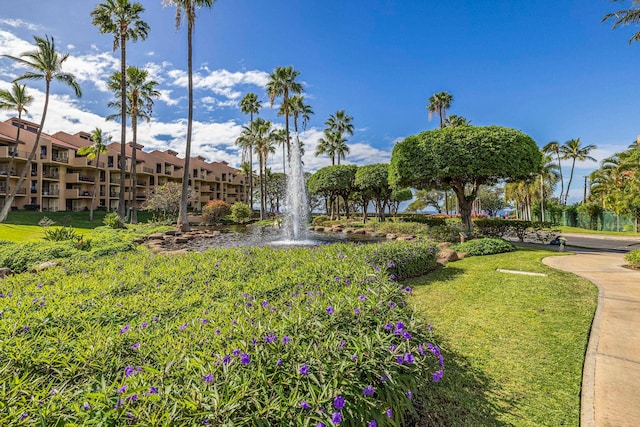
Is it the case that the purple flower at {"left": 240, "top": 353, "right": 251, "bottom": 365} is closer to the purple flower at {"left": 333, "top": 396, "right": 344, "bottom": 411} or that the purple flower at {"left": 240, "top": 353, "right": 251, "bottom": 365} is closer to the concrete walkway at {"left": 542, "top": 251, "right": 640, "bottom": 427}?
the purple flower at {"left": 333, "top": 396, "right": 344, "bottom": 411}

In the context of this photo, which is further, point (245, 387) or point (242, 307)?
point (242, 307)

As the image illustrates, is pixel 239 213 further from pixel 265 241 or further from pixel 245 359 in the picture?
pixel 245 359

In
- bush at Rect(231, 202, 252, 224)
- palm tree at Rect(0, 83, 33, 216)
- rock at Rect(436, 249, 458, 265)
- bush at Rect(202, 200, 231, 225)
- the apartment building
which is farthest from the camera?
bush at Rect(231, 202, 252, 224)

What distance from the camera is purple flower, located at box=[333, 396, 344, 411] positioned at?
5.69 ft

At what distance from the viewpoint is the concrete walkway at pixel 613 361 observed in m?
2.79

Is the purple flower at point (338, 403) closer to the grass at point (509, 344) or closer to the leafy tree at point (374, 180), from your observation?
the grass at point (509, 344)

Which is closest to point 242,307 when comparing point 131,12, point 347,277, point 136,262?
point 347,277

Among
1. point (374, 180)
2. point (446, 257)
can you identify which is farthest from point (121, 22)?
point (446, 257)

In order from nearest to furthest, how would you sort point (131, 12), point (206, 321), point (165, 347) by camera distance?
point (165, 347)
point (206, 321)
point (131, 12)

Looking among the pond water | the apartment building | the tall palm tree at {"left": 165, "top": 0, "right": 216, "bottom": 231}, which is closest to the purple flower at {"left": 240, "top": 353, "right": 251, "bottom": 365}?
the pond water

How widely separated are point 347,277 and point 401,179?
42.1ft

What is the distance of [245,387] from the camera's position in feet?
5.73

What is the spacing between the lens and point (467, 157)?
13.9 metres

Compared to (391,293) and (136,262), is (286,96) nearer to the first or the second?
(136,262)
